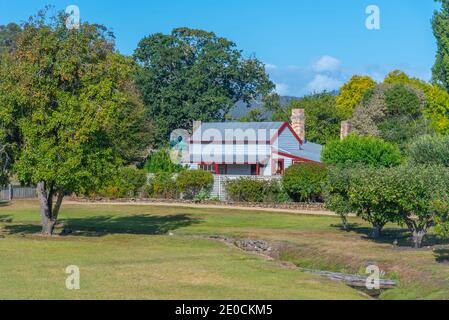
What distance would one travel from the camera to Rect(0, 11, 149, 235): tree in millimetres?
35688

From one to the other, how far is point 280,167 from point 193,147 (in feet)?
28.6

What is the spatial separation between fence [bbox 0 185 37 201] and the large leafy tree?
87.2 ft

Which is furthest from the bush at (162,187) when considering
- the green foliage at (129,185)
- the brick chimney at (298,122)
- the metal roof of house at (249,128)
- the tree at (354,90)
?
the tree at (354,90)

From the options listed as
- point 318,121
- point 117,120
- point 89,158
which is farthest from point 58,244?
point 318,121

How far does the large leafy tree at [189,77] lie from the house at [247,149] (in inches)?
784

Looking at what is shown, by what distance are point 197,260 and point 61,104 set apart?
11.5 m

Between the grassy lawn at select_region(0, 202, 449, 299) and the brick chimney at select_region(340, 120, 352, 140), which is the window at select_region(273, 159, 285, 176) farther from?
the grassy lawn at select_region(0, 202, 449, 299)

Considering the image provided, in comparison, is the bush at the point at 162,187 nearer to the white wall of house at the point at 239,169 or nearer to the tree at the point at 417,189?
the white wall of house at the point at 239,169

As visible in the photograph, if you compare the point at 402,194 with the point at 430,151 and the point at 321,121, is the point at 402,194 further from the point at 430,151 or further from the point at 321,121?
the point at 321,121

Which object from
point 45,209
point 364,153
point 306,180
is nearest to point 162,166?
point 306,180

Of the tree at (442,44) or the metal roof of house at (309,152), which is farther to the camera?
the tree at (442,44)

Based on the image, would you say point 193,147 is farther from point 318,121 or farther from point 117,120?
point 117,120

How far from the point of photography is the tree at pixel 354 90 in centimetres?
10894
